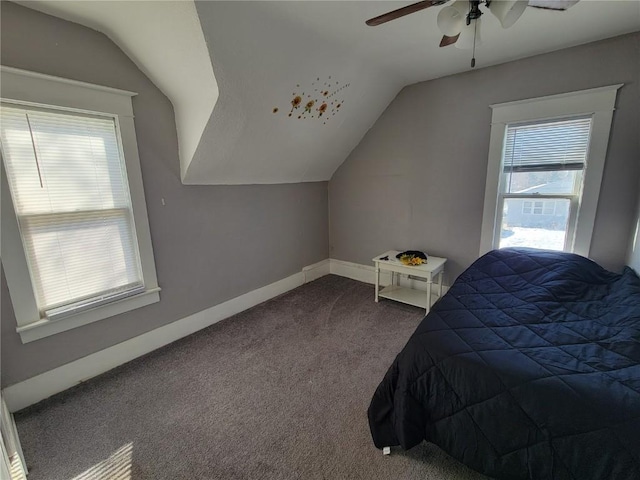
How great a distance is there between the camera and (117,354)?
2115 mm

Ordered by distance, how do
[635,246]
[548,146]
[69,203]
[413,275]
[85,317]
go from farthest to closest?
[413,275], [548,146], [635,246], [85,317], [69,203]

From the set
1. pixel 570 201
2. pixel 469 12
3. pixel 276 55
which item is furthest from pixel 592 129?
pixel 276 55

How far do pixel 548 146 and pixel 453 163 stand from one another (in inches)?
29.6

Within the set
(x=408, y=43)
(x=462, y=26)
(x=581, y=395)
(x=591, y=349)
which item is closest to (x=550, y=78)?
(x=408, y=43)

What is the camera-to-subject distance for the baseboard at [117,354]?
175 cm

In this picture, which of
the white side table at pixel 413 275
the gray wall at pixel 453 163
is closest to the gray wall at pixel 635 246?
the gray wall at pixel 453 163

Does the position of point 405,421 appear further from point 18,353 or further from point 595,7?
point 595,7

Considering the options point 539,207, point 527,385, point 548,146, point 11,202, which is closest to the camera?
point 527,385

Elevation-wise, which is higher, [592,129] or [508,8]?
[508,8]

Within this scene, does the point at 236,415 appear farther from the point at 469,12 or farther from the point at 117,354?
the point at 469,12

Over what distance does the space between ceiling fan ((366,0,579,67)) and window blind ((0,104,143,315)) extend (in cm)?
191

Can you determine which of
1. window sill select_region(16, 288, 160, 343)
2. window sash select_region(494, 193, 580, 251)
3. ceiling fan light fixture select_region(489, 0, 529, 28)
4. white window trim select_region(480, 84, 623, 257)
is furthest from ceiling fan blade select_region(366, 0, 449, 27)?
window sill select_region(16, 288, 160, 343)

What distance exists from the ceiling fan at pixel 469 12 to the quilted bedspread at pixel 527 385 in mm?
1485

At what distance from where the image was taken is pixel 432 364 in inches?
52.6
